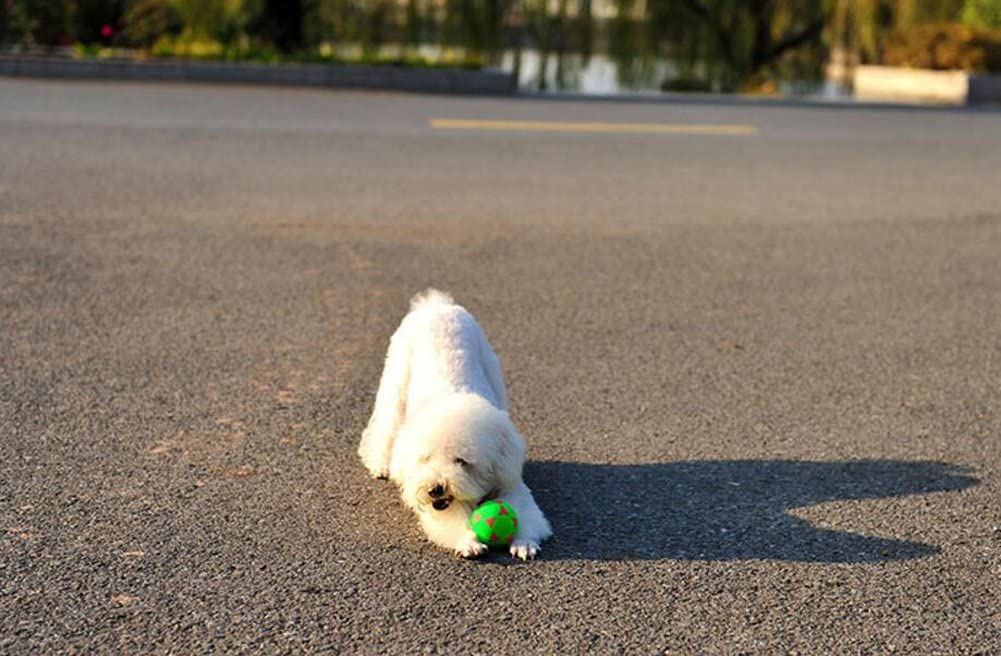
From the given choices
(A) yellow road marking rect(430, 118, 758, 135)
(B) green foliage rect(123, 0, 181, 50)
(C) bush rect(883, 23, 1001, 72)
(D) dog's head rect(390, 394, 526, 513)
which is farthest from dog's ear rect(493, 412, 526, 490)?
(C) bush rect(883, 23, 1001, 72)

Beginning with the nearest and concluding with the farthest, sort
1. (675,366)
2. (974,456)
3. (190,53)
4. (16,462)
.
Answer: (16,462) → (974,456) → (675,366) → (190,53)

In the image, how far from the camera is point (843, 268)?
8977mm

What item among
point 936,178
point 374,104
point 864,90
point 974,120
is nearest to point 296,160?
point 374,104

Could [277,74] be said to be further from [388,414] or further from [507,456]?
[507,456]

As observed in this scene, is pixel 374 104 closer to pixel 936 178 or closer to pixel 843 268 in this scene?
pixel 936 178

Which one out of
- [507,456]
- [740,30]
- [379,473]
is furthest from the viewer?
[740,30]

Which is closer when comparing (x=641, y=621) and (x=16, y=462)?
(x=641, y=621)

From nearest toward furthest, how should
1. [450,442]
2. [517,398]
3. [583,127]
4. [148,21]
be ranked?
1. [450,442]
2. [517,398]
3. [583,127]
4. [148,21]

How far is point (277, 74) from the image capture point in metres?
18.8

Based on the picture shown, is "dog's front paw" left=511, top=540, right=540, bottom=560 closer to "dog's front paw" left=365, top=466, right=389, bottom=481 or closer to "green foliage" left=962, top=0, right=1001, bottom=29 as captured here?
"dog's front paw" left=365, top=466, right=389, bottom=481

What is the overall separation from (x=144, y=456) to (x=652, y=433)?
2.01 meters

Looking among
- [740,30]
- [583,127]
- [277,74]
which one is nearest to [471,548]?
[583,127]

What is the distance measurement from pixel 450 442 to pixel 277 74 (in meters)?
15.4

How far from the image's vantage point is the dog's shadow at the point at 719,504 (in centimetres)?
439
